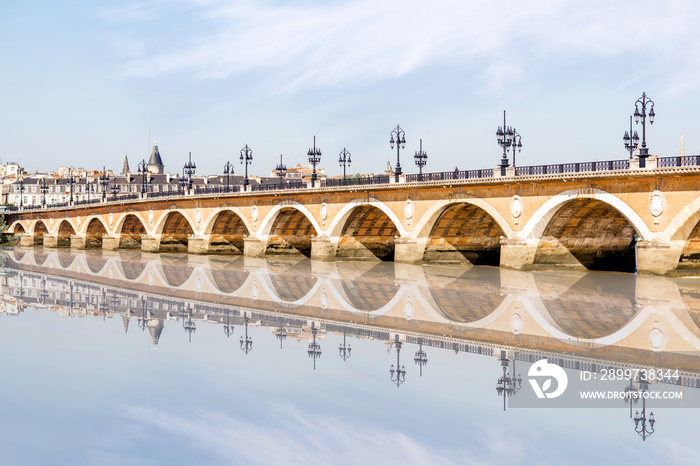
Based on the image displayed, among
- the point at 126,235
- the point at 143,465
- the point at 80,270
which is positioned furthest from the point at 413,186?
the point at 126,235

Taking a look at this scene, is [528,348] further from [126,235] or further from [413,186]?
[126,235]

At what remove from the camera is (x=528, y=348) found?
55.6ft

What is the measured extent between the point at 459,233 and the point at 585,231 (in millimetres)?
7607

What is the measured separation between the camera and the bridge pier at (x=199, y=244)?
57.5 meters

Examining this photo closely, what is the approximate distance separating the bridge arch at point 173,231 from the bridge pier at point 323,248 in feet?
64.2

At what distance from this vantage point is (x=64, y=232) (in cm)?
8431

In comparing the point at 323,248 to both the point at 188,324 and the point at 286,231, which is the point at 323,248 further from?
the point at 188,324

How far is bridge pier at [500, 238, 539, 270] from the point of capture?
34781 mm

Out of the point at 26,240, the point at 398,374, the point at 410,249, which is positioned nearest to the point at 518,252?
the point at 410,249

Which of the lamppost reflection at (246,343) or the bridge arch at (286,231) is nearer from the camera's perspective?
the lamppost reflection at (246,343)

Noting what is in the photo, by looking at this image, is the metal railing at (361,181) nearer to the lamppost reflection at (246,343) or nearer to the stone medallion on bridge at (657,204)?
the stone medallion on bridge at (657,204)

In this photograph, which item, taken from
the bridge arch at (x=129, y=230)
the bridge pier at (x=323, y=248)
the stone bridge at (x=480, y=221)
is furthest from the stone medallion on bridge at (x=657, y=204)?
the bridge arch at (x=129, y=230)

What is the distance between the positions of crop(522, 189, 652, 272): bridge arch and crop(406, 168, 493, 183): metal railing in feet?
12.3

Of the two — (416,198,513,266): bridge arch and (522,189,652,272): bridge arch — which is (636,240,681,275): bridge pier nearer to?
(522,189,652,272): bridge arch
